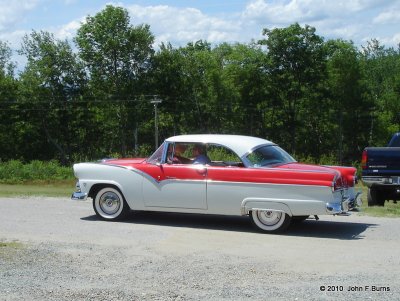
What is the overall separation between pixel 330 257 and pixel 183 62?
51.3 m

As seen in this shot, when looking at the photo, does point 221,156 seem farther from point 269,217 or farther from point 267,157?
point 269,217

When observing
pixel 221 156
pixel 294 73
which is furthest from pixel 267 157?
pixel 294 73

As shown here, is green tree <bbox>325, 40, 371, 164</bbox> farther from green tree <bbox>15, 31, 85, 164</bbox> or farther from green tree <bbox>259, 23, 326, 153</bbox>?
green tree <bbox>15, 31, 85, 164</bbox>

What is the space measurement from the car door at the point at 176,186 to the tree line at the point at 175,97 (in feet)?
140

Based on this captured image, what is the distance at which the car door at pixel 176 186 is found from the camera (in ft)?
35.2

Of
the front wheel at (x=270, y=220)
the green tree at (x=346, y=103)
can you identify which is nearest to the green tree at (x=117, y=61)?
the green tree at (x=346, y=103)

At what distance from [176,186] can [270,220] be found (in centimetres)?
185

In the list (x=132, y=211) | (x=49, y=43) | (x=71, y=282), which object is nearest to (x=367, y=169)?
(x=132, y=211)

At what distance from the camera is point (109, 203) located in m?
11.7

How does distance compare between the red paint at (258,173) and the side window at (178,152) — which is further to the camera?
the side window at (178,152)

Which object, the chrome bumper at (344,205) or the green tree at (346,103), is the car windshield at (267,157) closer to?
the chrome bumper at (344,205)

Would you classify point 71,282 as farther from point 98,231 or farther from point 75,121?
point 75,121

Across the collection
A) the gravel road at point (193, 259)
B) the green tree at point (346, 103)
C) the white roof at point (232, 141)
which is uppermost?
the green tree at point (346, 103)

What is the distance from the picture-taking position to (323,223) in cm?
1145
